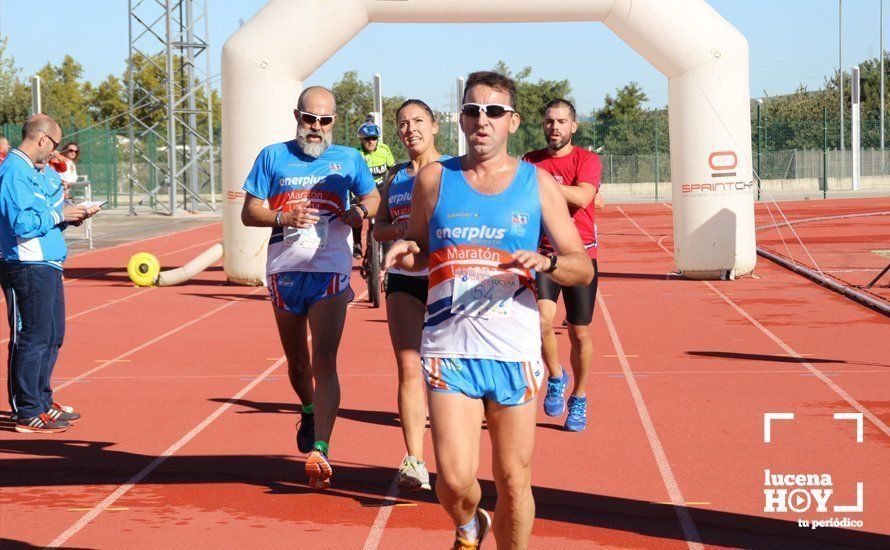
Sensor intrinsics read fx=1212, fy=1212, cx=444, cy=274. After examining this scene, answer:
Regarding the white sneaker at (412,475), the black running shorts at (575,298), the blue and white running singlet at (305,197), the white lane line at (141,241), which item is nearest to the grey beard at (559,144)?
the black running shorts at (575,298)

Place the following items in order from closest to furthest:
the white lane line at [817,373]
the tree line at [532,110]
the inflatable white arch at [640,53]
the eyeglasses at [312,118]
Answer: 1. the eyeglasses at [312,118]
2. the white lane line at [817,373]
3. the inflatable white arch at [640,53]
4. the tree line at [532,110]

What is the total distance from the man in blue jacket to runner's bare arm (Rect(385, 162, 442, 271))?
13.3ft

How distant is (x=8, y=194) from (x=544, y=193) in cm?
464

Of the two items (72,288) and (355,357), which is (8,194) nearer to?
(355,357)

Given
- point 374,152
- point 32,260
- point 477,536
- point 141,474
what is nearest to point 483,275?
point 477,536

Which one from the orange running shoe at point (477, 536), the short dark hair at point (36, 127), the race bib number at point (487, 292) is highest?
the short dark hair at point (36, 127)

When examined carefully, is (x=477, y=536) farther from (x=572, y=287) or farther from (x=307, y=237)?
(x=572, y=287)

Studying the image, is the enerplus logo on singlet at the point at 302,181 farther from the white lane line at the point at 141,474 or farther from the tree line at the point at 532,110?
the tree line at the point at 532,110

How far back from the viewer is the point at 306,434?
678cm

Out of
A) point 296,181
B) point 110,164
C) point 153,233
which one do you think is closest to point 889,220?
point 153,233

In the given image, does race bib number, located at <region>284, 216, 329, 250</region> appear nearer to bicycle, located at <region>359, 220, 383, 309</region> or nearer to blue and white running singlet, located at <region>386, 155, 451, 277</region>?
blue and white running singlet, located at <region>386, 155, 451, 277</region>

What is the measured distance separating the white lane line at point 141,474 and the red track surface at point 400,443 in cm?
2

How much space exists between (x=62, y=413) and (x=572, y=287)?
353 cm

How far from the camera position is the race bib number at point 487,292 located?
171 inches
